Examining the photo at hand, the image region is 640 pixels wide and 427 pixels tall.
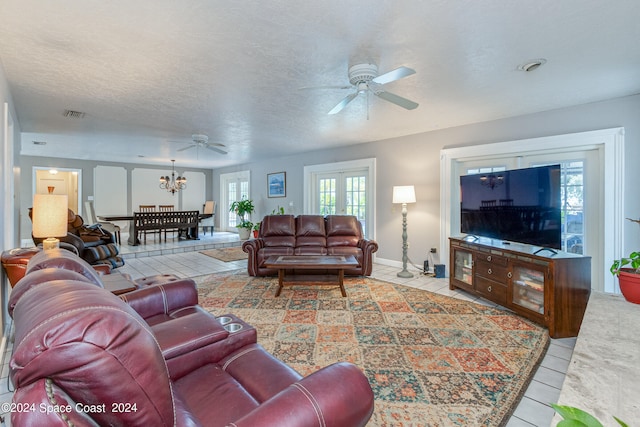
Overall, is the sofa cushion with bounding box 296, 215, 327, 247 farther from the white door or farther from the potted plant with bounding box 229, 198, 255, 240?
the potted plant with bounding box 229, 198, 255, 240

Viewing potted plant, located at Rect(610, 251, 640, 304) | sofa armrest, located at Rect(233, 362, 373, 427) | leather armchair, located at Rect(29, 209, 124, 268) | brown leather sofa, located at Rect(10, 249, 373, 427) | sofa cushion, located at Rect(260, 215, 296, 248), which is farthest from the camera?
sofa cushion, located at Rect(260, 215, 296, 248)

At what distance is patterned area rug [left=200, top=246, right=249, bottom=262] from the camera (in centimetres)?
592

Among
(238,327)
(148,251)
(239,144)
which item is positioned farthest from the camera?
(148,251)


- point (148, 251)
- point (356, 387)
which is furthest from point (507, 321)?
point (148, 251)

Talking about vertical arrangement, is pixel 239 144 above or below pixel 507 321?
above

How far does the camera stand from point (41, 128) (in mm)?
4531

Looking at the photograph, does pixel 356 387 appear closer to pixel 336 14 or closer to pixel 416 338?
pixel 416 338

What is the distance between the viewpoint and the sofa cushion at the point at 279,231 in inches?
191

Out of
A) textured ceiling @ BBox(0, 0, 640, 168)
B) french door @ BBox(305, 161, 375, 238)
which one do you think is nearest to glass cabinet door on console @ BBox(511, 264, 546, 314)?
textured ceiling @ BBox(0, 0, 640, 168)

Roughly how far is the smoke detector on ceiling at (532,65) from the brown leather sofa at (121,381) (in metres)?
2.70

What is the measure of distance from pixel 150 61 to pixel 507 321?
3.97 metres

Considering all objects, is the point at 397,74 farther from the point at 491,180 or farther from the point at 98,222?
the point at 98,222

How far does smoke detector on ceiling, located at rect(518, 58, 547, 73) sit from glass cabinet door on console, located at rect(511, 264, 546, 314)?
1.76 metres

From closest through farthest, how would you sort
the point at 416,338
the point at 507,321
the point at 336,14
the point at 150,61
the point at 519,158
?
the point at 336,14 < the point at 150,61 < the point at 416,338 < the point at 507,321 < the point at 519,158
